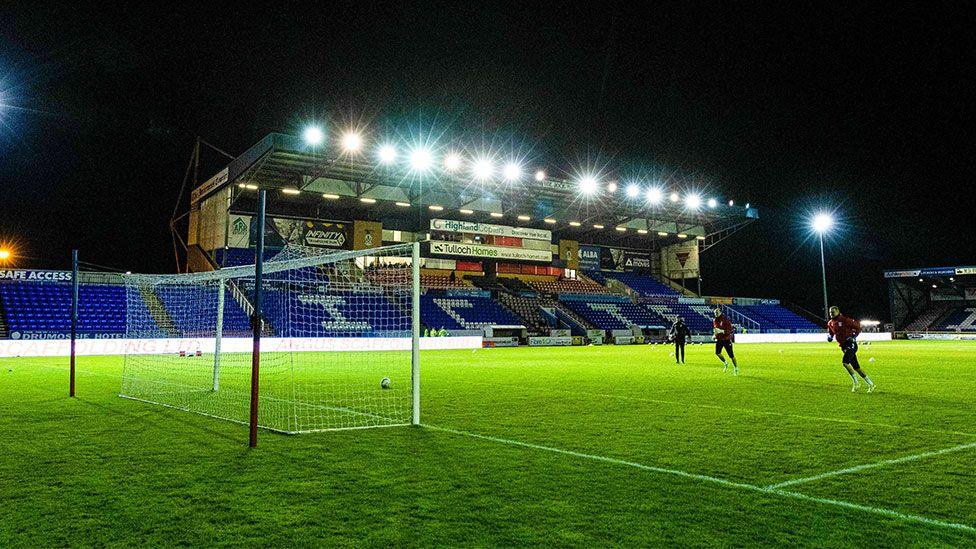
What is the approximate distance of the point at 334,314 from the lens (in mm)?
33094

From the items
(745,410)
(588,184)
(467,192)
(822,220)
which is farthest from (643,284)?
(745,410)

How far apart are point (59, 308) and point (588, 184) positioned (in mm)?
32555

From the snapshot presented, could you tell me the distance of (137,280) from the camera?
47.6ft

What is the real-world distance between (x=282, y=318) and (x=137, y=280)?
16.5 meters

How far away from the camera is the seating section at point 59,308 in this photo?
29672 mm

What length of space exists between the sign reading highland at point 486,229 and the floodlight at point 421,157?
29.6ft

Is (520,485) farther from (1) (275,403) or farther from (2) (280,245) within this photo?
(2) (280,245)

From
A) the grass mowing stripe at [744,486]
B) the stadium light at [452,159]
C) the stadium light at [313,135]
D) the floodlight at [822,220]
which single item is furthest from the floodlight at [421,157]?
the floodlight at [822,220]

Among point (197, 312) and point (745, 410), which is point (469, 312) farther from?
point (745, 410)

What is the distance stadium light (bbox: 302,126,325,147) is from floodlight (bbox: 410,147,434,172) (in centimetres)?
566

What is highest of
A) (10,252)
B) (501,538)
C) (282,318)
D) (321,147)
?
(321,147)

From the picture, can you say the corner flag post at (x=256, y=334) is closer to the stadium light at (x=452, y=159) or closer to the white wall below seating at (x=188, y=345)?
the white wall below seating at (x=188, y=345)

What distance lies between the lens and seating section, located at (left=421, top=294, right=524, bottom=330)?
4166cm

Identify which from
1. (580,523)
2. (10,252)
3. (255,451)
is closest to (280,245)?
(10,252)
